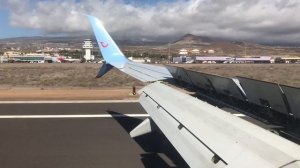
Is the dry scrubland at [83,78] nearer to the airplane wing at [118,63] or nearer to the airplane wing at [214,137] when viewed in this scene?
the airplane wing at [118,63]

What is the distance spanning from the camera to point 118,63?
14.9m

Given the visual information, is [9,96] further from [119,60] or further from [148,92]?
[148,92]

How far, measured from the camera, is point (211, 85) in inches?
345

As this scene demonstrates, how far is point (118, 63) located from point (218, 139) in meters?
10.3

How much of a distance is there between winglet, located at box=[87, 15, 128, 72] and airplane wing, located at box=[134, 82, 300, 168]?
22.4 ft

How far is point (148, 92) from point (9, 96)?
53.0ft

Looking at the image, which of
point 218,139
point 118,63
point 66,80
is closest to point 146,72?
point 118,63

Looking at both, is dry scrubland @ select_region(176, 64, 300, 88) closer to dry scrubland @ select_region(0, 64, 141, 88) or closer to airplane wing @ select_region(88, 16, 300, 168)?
dry scrubland @ select_region(0, 64, 141, 88)

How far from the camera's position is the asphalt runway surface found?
10.4 meters

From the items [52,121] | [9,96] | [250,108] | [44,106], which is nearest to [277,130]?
[250,108]

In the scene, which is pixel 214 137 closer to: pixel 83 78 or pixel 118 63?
pixel 118 63

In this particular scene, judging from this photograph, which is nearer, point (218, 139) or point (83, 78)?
point (218, 139)

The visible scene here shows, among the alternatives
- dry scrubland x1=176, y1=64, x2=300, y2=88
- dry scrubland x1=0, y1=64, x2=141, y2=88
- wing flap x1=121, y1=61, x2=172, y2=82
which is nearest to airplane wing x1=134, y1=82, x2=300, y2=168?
wing flap x1=121, y1=61, x2=172, y2=82

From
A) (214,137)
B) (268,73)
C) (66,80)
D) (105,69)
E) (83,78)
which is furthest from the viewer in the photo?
(268,73)
